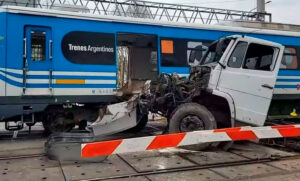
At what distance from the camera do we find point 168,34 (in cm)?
967

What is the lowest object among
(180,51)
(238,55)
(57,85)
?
(57,85)

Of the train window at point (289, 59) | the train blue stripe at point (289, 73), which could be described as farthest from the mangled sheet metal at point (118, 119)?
the train window at point (289, 59)

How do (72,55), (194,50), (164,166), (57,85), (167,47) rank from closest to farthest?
(164,166), (57,85), (72,55), (167,47), (194,50)

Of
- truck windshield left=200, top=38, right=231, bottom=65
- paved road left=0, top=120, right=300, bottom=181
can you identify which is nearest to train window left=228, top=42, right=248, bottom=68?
truck windshield left=200, top=38, right=231, bottom=65

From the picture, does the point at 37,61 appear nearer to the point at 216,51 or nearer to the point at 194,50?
the point at 216,51

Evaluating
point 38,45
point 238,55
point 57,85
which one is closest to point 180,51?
point 238,55

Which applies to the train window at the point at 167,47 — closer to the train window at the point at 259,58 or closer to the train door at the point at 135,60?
the train door at the point at 135,60

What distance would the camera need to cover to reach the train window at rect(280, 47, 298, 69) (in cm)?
1085

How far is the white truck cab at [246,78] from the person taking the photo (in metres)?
7.16

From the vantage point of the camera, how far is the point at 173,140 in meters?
5.31

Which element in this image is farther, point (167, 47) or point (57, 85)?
point (167, 47)

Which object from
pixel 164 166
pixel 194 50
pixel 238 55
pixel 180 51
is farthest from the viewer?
pixel 194 50

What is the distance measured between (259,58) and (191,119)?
1960mm

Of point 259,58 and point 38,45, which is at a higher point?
point 38,45
